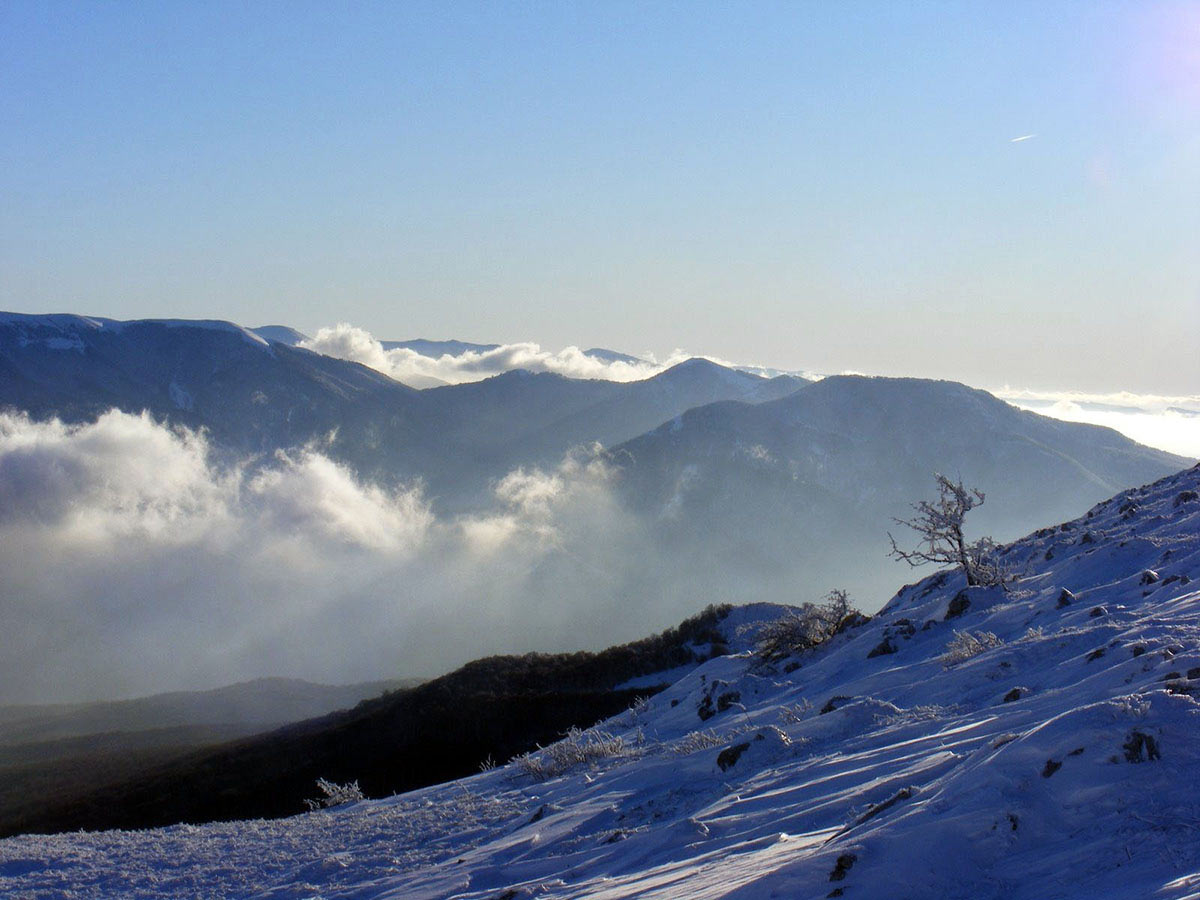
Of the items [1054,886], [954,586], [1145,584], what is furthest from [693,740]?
[954,586]

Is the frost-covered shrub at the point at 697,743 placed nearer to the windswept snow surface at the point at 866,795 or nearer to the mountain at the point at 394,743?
the windswept snow surface at the point at 866,795

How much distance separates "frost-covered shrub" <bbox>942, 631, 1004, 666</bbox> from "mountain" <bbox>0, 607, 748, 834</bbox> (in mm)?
16591

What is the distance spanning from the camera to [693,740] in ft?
39.0

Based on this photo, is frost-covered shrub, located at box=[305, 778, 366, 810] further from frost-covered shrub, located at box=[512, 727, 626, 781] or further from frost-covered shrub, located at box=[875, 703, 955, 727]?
frost-covered shrub, located at box=[875, 703, 955, 727]

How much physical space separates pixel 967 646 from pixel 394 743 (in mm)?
24477

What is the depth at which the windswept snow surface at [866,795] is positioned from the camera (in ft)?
15.8

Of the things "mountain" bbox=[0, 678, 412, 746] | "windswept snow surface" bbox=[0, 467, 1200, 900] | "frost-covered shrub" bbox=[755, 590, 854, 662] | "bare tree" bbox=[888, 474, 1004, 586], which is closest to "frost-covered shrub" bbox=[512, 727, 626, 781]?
"windswept snow surface" bbox=[0, 467, 1200, 900]

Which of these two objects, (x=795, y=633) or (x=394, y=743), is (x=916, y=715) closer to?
(x=795, y=633)

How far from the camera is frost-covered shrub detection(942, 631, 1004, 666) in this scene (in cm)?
1165

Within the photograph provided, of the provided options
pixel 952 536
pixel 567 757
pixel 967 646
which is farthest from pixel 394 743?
pixel 967 646

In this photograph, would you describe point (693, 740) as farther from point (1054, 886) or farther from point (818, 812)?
point (1054, 886)

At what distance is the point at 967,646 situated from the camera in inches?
467

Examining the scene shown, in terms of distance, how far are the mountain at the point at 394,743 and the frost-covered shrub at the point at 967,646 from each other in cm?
1659

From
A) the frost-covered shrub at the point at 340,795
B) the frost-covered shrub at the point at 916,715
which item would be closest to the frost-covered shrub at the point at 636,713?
the frost-covered shrub at the point at 340,795
